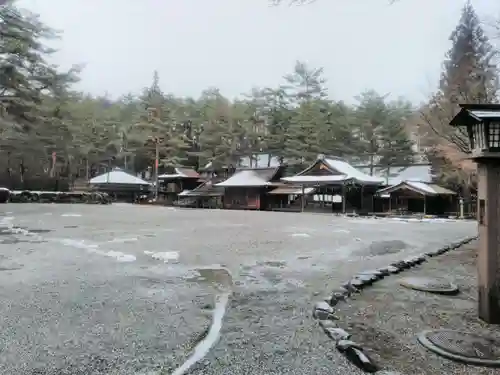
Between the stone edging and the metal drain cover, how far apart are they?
37cm

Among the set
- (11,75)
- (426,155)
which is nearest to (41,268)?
(11,75)

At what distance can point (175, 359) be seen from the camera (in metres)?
2.79

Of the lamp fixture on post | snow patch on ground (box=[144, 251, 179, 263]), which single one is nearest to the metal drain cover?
the lamp fixture on post

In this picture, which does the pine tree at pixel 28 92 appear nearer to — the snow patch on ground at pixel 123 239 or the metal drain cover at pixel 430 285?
the snow patch on ground at pixel 123 239

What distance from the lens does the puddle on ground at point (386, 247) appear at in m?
8.36

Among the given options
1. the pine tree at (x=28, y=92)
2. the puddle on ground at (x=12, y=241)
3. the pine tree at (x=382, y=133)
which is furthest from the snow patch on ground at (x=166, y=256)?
the pine tree at (x=382, y=133)

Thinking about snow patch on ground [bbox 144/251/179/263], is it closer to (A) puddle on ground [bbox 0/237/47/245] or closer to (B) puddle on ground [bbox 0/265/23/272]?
(B) puddle on ground [bbox 0/265/23/272]

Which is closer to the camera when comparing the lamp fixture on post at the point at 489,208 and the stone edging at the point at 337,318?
the stone edging at the point at 337,318

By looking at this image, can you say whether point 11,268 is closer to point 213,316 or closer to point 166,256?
point 166,256

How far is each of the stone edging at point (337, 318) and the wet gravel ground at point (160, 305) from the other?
8cm

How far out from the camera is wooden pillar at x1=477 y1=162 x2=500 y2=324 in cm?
341

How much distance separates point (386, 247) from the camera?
9.20 meters

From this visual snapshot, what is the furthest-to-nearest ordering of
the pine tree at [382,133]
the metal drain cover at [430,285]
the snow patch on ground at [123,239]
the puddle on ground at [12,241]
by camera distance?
the pine tree at [382,133] → the snow patch on ground at [123,239] → the puddle on ground at [12,241] → the metal drain cover at [430,285]

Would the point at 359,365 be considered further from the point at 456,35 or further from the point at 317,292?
the point at 456,35
